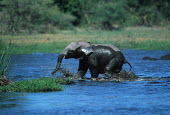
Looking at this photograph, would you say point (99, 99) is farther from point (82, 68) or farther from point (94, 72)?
point (82, 68)

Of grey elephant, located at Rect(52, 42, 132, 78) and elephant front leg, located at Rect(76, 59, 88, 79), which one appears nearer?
grey elephant, located at Rect(52, 42, 132, 78)

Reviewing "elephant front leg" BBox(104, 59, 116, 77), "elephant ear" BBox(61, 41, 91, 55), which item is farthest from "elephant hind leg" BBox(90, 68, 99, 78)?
"elephant ear" BBox(61, 41, 91, 55)

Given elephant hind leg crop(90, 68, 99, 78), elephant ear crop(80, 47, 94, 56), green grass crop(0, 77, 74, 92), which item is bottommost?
elephant hind leg crop(90, 68, 99, 78)

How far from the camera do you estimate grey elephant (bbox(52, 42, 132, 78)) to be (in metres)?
17.4

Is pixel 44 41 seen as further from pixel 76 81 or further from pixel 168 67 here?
pixel 76 81

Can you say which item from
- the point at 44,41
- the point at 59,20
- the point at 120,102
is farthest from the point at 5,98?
the point at 59,20

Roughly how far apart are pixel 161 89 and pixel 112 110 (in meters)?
3.69

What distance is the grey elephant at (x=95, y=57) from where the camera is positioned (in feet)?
57.2

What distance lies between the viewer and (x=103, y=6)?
52875mm

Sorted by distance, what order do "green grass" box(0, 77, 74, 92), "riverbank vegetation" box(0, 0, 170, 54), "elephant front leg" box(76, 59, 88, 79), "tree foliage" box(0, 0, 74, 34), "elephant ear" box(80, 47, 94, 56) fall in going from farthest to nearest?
1. "tree foliage" box(0, 0, 74, 34)
2. "riverbank vegetation" box(0, 0, 170, 54)
3. "elephant front leg" box(76, 59, 88, 79)
4. "elephant ear" box(80, 47, 94, 56)
5. "green grass" box(0, 77, 74, 92)

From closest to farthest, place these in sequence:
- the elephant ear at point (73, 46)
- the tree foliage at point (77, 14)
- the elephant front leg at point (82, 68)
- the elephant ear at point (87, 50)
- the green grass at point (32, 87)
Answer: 1. the green grass at point (32, 87)
2. the elephant ear at point (87, 50)
3. the elephant ear at point (73, 46)
4. the elephant front leg at point (82, 68)
5. the tree foliage at point (77, 14)

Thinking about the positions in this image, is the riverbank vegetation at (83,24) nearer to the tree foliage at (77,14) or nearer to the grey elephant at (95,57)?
the tree foliage at (77,14)

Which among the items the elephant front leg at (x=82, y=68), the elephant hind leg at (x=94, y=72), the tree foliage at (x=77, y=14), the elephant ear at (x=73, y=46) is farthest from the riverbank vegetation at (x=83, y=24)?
the elephant hind leg at (x=94, y=72)

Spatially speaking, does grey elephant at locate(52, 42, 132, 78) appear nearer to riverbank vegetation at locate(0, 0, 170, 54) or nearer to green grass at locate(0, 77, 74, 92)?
green grass at locate(0, 77, 74, 92)
